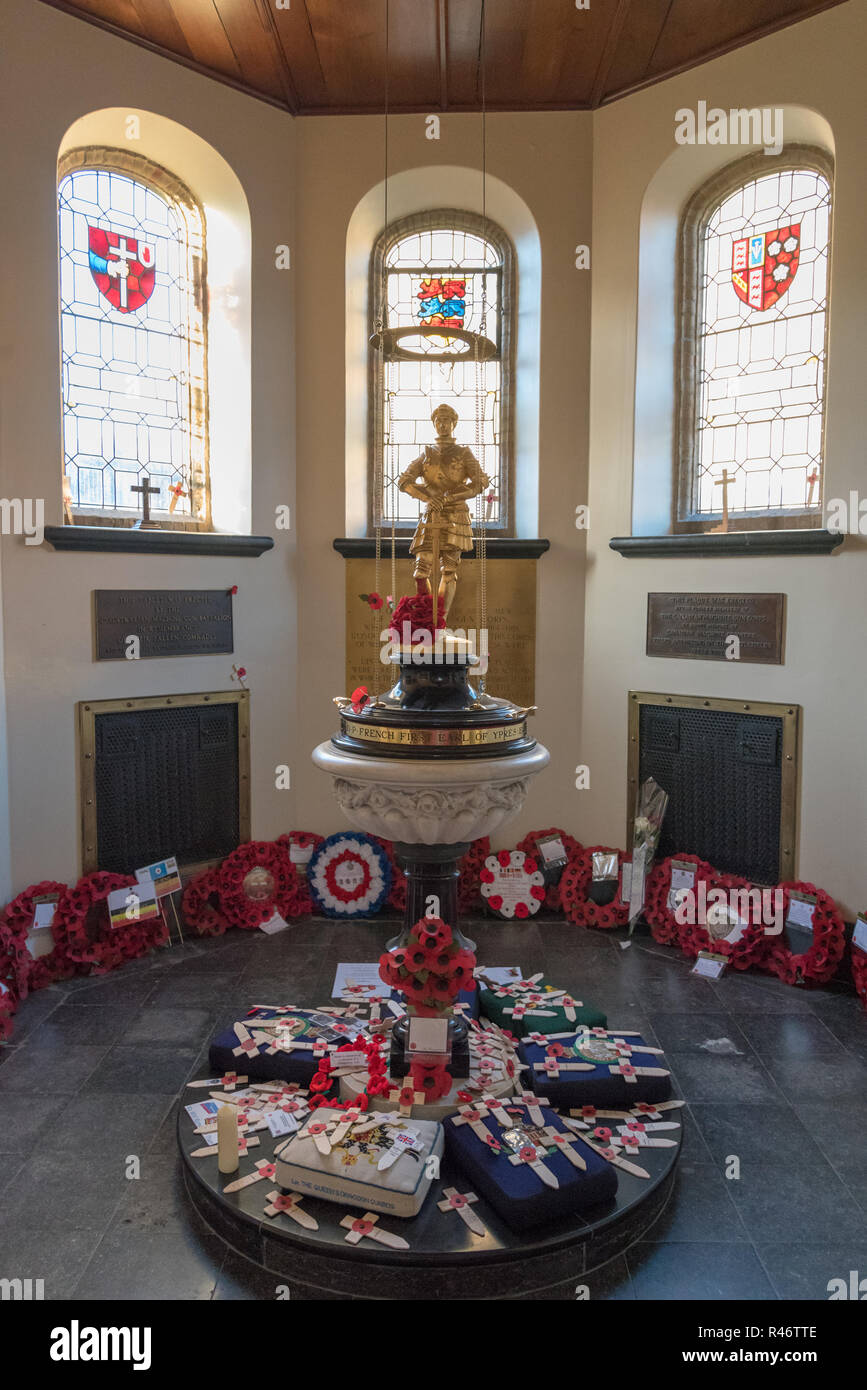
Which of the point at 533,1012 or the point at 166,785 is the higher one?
the point at 166,785

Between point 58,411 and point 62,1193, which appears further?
point 58,411

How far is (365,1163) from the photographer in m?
3.22

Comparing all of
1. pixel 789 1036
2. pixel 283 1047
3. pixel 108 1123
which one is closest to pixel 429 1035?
pixel 283 1047

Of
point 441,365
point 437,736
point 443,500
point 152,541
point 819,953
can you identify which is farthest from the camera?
point 441,365

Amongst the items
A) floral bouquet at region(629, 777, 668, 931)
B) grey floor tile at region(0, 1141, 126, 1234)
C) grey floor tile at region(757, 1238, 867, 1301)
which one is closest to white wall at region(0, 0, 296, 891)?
grey floor tile at region(0, 1141, 126, 1234)

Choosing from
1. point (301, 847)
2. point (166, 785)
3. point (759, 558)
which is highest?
point (759, 558)

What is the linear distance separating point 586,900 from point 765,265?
432cm

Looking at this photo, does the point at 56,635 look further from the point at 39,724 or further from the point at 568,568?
the point at 568,568

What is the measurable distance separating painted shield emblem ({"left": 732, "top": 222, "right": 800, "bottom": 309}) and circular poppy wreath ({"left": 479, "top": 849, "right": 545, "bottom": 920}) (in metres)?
4.00

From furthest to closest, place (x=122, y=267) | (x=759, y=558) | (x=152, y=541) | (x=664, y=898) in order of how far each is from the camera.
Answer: (x=122, y=267) → (x=664, y=898) → (x=152, y=541) → (x=759, y=558)

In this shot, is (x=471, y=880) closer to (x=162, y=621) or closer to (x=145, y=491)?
(x=162, y=621)

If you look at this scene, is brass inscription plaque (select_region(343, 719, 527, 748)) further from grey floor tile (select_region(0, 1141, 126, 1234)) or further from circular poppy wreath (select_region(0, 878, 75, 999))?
circular poppy wreath (select_region(0, 878, 75, 999))

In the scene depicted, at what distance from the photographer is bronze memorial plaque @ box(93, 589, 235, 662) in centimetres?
584

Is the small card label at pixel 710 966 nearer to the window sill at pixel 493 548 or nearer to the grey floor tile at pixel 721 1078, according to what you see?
the grey floor tile at pixel 721 1078
